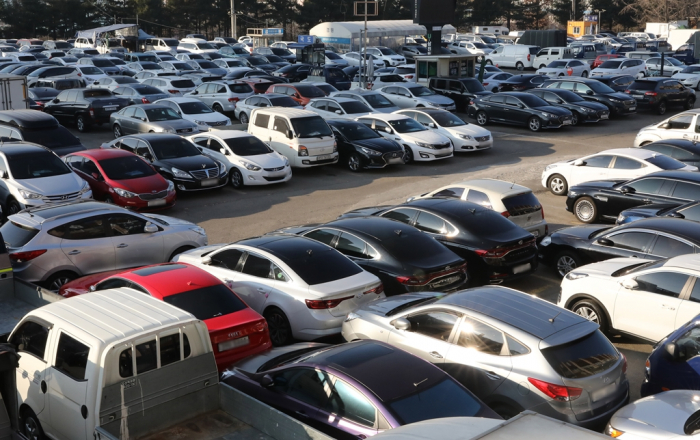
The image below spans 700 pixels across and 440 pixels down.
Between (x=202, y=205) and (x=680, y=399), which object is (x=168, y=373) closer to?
(x=680, y=399)

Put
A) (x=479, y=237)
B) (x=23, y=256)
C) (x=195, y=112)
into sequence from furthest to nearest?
(x=195, y=112) → (x=479, y=237) → (x=23, y=256)

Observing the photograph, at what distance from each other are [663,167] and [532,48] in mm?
38394

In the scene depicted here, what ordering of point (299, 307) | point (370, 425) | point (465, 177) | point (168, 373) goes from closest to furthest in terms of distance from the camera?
point (370, 425)
point (168, 373)
point (299, 307)
point (465, 177)

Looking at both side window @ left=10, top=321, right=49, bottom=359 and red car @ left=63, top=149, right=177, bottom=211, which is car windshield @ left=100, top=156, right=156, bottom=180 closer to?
red car @ left=63, top=149, right=177, bottom=211

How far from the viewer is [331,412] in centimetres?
669

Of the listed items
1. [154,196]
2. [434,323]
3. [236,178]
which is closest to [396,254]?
[434,323]

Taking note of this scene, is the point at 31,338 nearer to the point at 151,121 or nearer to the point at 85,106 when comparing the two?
the point at 151,121

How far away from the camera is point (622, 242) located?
480 inches

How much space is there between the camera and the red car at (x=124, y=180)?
16.3 m

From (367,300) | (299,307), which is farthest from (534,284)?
(299,307)

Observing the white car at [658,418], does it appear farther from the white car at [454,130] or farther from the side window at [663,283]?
the white car at [454,130]

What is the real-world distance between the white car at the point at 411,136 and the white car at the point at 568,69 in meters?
22.7

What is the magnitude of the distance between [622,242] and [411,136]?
11.2m

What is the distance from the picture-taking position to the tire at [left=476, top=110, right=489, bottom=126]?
2950cm
